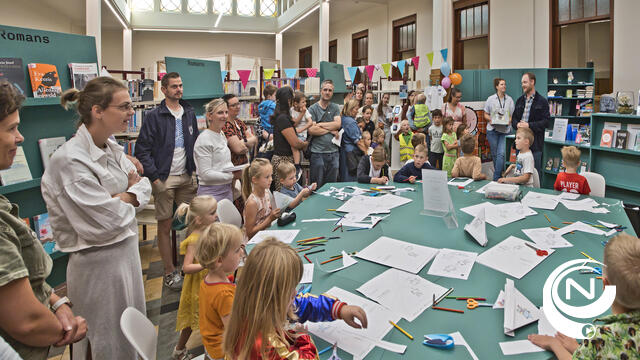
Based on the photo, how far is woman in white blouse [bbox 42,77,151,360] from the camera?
5.40 ft

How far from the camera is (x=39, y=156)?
7.97ft

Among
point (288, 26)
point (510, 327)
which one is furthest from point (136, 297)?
point (288, 26)

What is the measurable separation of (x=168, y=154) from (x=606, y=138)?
17.4 feet

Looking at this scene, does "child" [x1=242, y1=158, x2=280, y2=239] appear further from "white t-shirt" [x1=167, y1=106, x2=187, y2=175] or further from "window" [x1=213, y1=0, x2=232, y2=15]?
"window" [x1=213, y1=0, x2=232, y2=15]

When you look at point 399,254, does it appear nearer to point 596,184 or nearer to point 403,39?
point 596,184

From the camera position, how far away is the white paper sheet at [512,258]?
5.82 ft

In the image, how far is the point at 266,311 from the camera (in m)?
1.12

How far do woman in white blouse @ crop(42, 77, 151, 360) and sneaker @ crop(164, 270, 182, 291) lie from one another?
1394 millimetres

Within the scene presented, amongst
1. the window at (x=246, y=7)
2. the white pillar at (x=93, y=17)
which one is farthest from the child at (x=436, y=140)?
the window at (x=246, y=7)

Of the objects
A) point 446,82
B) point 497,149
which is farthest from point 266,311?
point 446,82

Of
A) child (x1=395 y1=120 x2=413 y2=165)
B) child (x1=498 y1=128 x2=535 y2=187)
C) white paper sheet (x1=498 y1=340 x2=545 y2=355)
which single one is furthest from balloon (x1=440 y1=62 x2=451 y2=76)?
white paper sheet (x1=498 y1=340 x2=545 y2=355)

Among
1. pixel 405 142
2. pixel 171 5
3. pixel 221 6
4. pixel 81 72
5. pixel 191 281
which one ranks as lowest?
pixel 191 281

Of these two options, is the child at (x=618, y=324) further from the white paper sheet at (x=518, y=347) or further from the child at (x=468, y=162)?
the child at (x=468, y=162)

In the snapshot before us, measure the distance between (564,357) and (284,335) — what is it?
85cm
